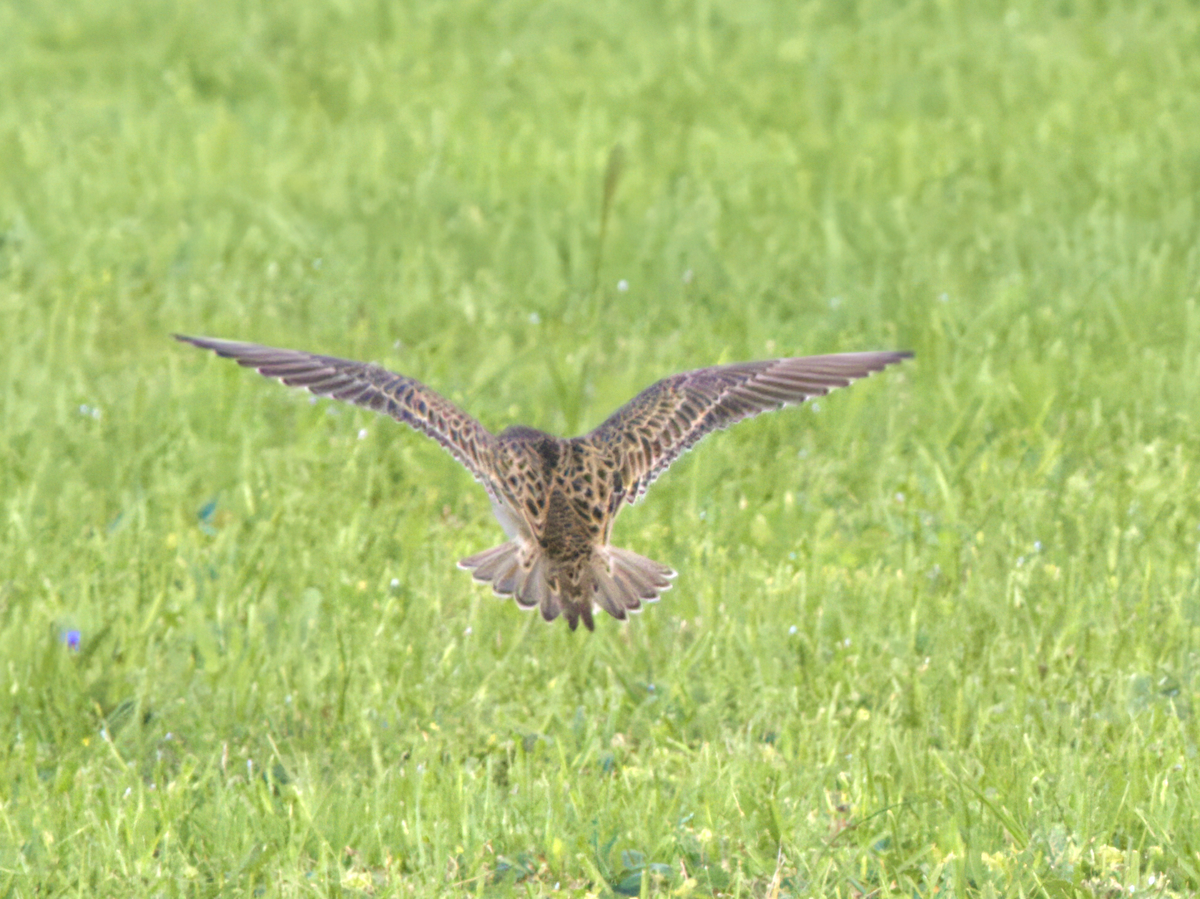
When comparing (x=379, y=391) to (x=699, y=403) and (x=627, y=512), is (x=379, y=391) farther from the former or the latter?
(x=627, y=512)

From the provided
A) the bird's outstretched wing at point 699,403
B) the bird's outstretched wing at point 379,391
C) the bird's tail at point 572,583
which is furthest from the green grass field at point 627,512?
the bird's outstretched wing at point 379,391

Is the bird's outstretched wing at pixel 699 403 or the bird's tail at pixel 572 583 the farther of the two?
the bird's outstretched wing at pixel 699 403

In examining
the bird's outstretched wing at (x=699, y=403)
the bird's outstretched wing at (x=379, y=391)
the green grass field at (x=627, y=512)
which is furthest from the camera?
the bird's outstretched wing at (x=699, y=403)

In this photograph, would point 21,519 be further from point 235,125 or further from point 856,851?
point 235,125

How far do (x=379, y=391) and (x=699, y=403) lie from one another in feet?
2.73

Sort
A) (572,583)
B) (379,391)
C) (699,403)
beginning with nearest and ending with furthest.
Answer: (379,391), (572,583), (699,403)

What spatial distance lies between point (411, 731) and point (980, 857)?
1442 millimetres

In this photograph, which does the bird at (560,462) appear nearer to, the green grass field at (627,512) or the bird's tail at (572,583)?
the bird's tail at (572,583)

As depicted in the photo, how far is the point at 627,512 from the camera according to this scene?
563 centimetres

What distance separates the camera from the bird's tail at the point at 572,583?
4223 mm

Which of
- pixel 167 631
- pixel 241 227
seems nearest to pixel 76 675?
pixel 167 631

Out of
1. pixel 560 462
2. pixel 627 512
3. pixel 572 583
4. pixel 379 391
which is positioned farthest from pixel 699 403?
pixel 627 512

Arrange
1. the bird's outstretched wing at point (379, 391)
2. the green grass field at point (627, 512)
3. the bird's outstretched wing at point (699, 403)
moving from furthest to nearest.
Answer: the bird's outstretched wing at point (699, 403) < the bird's outstretched wing at point (379, 391) < the green grass field at point (627, 512)

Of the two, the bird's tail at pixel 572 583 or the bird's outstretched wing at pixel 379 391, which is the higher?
the bird's outstretched wing at pixel 379 391
